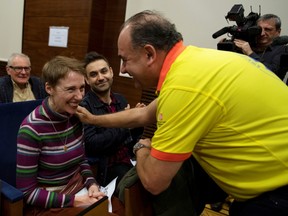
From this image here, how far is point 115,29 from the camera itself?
3744mm

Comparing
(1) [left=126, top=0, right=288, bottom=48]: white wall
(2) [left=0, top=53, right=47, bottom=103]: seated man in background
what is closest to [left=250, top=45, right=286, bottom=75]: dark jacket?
(1) [left=126, top=0, right=288, bottom=48]: white wall

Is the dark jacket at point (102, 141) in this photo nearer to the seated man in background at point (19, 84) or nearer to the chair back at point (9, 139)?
the chair back at point (9, 139)

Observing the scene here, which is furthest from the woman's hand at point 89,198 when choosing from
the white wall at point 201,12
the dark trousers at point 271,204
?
the white wall at point 201,12

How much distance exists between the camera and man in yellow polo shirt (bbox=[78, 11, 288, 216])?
90 centimetres

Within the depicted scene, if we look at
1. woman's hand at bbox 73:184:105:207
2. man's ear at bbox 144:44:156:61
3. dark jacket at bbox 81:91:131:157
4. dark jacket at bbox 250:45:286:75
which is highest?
dark jacket at bbox 250:45:286:75

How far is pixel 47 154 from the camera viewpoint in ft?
4.63

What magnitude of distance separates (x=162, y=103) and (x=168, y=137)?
0.40ft

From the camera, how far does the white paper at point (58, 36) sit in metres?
3.91

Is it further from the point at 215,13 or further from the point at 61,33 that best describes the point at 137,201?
the point at 61,33

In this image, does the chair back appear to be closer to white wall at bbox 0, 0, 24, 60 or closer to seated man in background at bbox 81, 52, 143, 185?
seated man in background at bbox 81, 52, 143, 185

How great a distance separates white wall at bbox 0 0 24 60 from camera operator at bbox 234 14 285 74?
371 centimetres

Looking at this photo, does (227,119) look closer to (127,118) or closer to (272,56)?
(127,118)

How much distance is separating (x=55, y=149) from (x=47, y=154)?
5 centimetres

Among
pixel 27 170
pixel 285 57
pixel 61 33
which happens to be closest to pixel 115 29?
pixel 61 33
